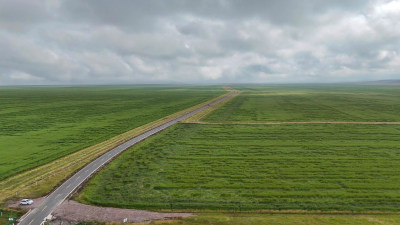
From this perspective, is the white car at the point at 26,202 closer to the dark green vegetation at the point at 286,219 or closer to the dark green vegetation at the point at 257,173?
the dark green vegetation at the point at 257,173

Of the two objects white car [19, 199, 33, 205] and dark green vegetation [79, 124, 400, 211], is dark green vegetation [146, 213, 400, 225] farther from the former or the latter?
white car [19, 199, 33, 205]

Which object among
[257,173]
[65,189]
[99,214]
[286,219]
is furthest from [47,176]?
[286,219]

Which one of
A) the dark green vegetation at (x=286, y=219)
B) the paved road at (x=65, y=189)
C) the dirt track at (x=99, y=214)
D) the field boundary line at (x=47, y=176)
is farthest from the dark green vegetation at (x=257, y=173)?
the field boundary line at (x=47, y=176)

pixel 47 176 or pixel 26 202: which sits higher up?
pixel 47 176

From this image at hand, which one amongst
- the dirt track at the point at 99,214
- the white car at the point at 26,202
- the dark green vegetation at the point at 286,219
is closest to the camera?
the dark green vegetation at the point at 286,219

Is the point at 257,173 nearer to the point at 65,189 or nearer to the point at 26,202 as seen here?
the point at 65,189

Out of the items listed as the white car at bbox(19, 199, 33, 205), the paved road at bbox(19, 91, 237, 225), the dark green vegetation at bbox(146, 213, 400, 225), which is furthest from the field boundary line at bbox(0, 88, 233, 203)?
the dark green vegetation at bbox(146, 213, 400, 225)
